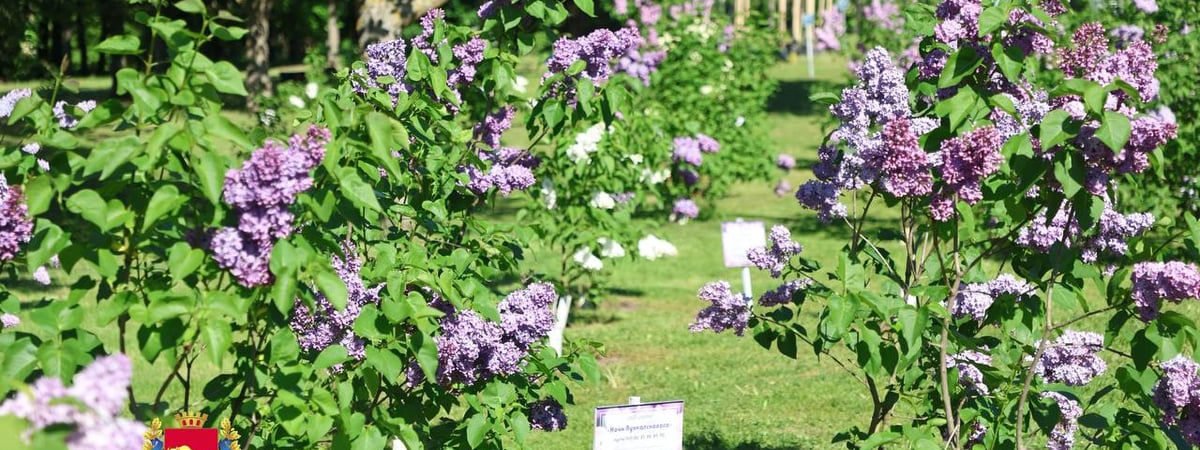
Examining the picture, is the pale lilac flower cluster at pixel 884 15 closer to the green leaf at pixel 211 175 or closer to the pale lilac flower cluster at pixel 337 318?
the pale lilac flower cluster at pixel 337 318

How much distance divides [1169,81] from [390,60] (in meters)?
8.32

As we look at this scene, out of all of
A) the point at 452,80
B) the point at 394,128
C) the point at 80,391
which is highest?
the point at 80,391

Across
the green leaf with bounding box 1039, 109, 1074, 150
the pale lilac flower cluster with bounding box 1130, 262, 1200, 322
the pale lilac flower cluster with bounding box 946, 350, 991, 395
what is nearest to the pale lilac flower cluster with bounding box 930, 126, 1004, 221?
the green leaf with bounding box 1039, 109, 1074, 150

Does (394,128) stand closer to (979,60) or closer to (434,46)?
(434,46)

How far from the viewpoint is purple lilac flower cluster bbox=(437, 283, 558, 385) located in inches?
137

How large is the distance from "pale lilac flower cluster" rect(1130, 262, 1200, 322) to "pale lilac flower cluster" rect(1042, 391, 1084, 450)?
750 mm

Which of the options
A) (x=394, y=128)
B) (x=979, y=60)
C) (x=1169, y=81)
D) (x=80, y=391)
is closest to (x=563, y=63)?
(x=394, y=128)

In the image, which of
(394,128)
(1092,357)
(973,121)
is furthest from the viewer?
(1092,357)

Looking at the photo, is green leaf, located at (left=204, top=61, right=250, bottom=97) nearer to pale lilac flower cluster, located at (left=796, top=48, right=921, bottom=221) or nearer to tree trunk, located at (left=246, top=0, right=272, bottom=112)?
pale lilac flower cluster, located at (left=796, top=48, right=921, bottom=221)

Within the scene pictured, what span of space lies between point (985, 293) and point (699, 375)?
3.44 m

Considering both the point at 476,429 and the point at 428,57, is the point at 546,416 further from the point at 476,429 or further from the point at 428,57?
the point at 428,57

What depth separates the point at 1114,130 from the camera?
3.05 metres

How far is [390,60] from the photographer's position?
4234 millimetres

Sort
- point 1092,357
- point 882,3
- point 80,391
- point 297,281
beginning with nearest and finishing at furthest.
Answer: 1. point 80,391
2. point 297,281
3. point 1092,357
4. point 882,3
